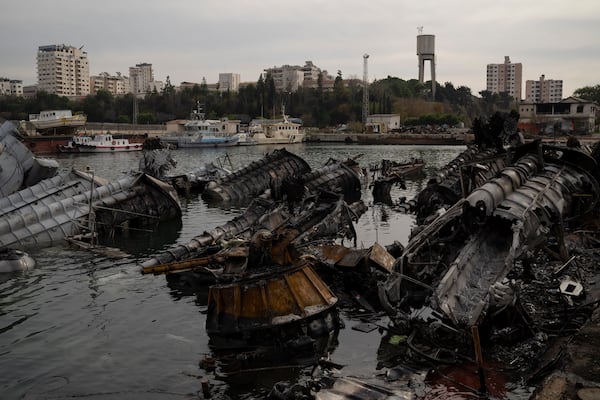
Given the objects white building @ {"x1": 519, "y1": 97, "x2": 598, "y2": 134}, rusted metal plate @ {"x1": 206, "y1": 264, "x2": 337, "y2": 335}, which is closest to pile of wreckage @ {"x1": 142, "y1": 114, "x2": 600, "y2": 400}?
rusted metal plate @ {"x1": 206, "y1": 264, "x2": 337, "y2": 335}

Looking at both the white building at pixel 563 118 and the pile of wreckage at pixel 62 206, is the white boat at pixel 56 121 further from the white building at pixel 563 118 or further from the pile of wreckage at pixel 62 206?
the white building at pixel 563 118

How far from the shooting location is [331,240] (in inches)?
1051

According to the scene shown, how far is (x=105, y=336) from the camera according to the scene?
732 inches

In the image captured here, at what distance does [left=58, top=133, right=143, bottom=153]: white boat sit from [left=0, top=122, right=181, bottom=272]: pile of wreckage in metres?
65.0

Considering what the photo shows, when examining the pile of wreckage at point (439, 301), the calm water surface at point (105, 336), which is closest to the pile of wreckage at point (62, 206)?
the calm water surface at point (105, 336)

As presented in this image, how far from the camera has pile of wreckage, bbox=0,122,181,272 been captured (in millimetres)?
31219

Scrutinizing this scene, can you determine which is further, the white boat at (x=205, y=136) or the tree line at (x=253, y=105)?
the tree line at (x=253, y=105)

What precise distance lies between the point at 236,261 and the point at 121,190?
2109 centimetres

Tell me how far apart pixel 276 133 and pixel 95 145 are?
47139 millimetres

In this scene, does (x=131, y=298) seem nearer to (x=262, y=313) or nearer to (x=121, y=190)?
(x=262, y=313)

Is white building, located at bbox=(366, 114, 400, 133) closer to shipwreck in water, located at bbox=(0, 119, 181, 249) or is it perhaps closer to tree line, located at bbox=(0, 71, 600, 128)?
tree line, located at bbox=(0, 71, 600, 128)

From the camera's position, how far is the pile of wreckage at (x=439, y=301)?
1350 cm

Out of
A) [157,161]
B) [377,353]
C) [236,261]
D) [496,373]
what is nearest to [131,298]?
[236,261]

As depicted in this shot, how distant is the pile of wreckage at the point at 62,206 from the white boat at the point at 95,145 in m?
65.0
